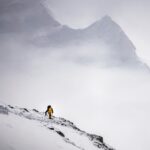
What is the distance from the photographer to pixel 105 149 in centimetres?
4162

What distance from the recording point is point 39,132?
2880cm

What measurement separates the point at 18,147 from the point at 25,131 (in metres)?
4.19

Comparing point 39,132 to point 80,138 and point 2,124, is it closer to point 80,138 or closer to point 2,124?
point 2,124

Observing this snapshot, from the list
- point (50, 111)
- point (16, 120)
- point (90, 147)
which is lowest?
point (16, 120)

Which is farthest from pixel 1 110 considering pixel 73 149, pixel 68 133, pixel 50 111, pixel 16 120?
pixel 50 111

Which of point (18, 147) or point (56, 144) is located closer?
point (18, 147)

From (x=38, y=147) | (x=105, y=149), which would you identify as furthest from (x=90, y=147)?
(x=38, y=147)

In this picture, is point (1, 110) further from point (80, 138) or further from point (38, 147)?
point (80, 138)

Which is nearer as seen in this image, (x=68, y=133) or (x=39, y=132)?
(x=39, y=132)

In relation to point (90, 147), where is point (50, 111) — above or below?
above

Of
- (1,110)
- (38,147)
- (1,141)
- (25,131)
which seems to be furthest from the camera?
(1,110)

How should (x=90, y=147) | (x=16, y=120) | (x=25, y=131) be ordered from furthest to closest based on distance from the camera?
(x=90, y=147), (x=16, y=120), (x=25, y=131)

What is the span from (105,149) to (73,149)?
13.3 m

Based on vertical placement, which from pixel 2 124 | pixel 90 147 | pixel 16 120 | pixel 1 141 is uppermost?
pixel 90 147
